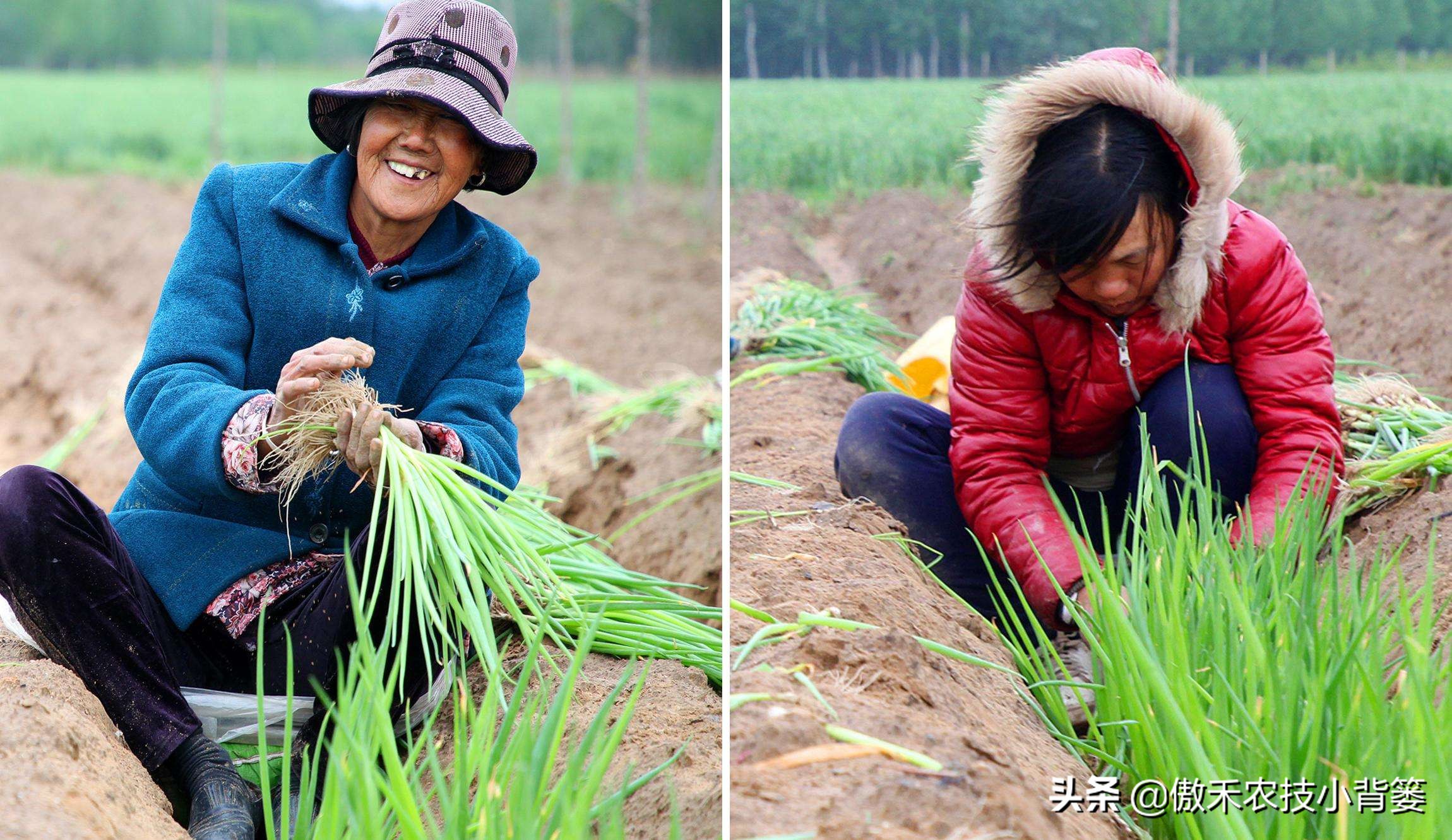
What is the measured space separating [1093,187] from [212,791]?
157 centimetres

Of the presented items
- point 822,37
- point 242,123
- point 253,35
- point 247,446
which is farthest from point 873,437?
point 253,35

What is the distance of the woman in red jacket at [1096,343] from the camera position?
6.34ft

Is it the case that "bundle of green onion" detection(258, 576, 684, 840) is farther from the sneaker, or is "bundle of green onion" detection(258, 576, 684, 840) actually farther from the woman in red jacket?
the woman in red jacket

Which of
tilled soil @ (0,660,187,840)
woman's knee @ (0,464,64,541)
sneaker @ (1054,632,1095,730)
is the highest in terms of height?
woman's knee @ (0,464,64,541)

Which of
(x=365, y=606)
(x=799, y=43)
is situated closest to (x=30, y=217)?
(x=799, y=43)

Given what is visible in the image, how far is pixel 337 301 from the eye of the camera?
1966mm

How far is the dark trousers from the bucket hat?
2.14ft

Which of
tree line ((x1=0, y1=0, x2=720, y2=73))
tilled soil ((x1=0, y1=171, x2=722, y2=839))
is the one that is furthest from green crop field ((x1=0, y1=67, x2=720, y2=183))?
tilled soil ((x1=0, y1=171, x2=722, y2=839))

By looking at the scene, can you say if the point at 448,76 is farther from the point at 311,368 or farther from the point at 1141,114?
the point at 1141,114

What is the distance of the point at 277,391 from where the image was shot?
1.80 meters

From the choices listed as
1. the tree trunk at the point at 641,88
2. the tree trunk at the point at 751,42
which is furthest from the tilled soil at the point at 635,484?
the tree trunk at the point at 641,88

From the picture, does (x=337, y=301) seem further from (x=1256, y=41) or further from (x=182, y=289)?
(x=1256, y=41)

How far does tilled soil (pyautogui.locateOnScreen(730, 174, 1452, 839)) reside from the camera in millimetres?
1230

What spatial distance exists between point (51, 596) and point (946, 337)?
237cm
